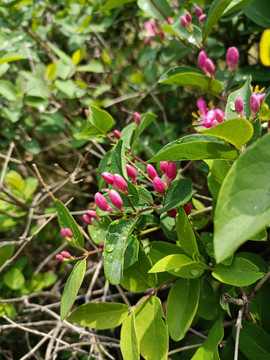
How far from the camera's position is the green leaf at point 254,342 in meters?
0.75

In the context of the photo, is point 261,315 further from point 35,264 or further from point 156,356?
point 35,264

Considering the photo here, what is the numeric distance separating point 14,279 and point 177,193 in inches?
33.0

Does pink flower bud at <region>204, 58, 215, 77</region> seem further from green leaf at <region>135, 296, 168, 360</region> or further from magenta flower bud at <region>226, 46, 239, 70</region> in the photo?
green leaf at <region>135, 296, 168, 360</region>

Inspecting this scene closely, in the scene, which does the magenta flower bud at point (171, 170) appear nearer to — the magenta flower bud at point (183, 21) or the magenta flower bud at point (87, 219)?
the magenta flower bud at point (87, 219)

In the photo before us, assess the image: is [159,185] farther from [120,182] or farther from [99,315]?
[99,315]

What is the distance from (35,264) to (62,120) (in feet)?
2.22

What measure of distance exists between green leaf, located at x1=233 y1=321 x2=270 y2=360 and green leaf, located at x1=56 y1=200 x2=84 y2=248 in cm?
44

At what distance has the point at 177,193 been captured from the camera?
69 cm

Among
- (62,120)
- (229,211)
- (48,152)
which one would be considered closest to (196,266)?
(229,211)

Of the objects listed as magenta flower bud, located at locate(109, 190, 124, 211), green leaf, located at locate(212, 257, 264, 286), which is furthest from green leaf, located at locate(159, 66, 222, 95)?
green leaf, located at locate(212, 257, 264, 286)

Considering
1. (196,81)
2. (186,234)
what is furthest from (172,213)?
(196,81)

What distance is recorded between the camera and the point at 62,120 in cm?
144

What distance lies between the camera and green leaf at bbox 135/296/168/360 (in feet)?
2.25

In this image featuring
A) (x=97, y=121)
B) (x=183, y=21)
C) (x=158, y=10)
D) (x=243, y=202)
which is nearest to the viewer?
(x=243, y=202)
